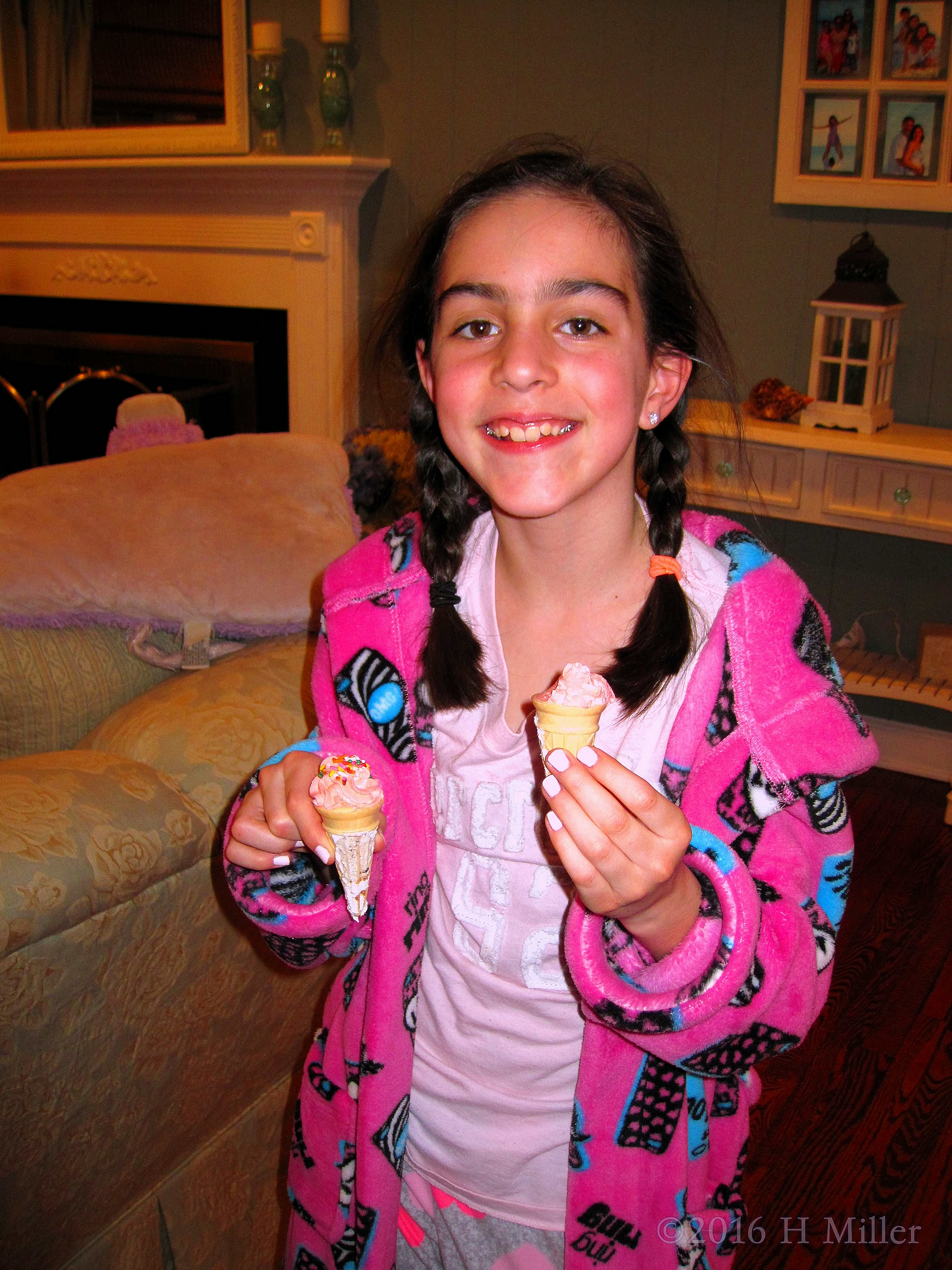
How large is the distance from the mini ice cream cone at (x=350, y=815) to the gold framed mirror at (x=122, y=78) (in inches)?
157

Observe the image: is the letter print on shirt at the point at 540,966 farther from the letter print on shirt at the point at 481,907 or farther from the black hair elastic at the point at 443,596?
the black hair elastic at the point at 443,596

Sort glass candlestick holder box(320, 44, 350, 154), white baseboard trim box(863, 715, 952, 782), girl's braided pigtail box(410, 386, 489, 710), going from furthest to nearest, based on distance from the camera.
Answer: glass candlestick holder box(320, 44, 350, 154) → white baseboard trim box(863, 715, 952, 782) → girl's braided pigtail box(410, 386, 489, 710)

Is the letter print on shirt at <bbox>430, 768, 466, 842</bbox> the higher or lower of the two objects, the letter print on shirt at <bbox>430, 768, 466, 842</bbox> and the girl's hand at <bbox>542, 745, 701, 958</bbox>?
the lower

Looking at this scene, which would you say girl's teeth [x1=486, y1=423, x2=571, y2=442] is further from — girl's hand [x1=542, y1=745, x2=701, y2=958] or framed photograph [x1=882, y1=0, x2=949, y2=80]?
framed photograph [x1=882, y1=0, x2=949, y2=80]

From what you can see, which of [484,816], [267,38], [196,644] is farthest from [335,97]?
[484,816]

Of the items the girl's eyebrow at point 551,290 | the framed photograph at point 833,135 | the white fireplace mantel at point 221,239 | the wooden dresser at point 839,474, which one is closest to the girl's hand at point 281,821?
the girl's eyebrow at point 551,290

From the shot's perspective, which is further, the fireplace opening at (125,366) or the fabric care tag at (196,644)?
the fireplace opening at (125,366)

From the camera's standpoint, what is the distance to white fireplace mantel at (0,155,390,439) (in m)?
4.12

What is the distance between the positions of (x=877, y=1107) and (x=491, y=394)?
68.0 inches

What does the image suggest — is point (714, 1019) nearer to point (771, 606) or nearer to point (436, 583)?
point (771, 606)

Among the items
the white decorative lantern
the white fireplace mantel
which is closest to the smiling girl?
the white decorative lantern

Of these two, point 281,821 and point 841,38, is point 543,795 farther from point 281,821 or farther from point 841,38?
point 841,38

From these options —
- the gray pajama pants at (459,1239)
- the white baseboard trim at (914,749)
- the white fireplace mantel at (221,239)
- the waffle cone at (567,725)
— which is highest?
the white fireplace mantel at (221,239)

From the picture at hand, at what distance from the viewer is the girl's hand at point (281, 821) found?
958mm
